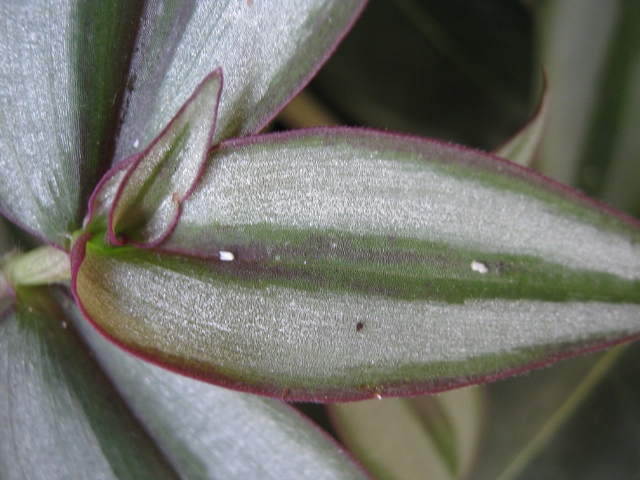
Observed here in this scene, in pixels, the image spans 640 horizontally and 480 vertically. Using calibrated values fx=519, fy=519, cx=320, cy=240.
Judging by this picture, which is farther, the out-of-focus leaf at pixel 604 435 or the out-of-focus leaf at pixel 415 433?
the out-of-focus leaf at pixel 604 435

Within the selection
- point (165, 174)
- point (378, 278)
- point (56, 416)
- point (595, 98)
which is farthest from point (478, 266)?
point (595, 98)

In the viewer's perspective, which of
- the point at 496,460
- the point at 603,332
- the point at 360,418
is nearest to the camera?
the point at 603,332

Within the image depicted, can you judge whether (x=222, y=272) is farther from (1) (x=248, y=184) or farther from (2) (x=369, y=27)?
(2) (x=369, y=27)

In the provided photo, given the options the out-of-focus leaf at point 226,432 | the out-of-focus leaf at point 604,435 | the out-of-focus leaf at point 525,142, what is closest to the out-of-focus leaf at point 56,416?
the out-of-focus leaf at point 226,432

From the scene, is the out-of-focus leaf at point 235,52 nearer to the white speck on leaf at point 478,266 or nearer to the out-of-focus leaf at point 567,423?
the white speck on leaf at point 478,266

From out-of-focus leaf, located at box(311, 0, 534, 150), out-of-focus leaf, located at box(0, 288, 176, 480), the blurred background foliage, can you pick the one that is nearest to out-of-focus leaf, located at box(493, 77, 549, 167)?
the blurred background foliage

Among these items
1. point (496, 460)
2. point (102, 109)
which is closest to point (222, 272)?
point (102, 109)
